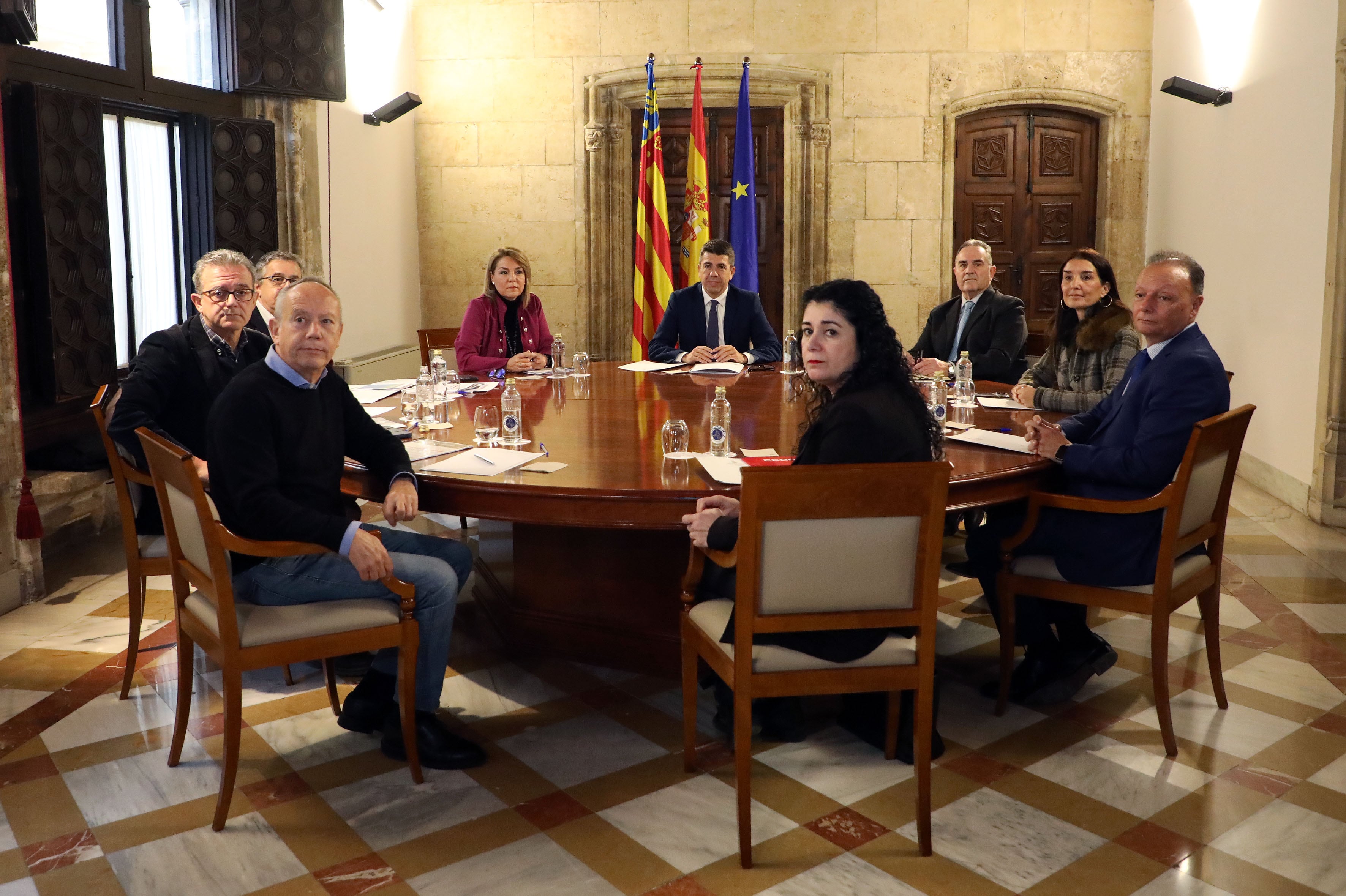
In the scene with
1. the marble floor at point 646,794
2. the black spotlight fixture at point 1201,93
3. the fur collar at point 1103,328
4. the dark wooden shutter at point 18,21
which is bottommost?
the marble floor at point 646,794

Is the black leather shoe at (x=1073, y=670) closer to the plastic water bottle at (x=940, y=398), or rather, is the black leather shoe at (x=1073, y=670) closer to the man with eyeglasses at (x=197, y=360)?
the plastic water bottle at (x=940, y=398)

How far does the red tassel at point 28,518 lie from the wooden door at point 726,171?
5403 mm

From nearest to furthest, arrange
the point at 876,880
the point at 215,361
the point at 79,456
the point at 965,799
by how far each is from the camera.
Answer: the point at 876,880 → the point at 965,799 → the point at 215,361 → the point at 79,456

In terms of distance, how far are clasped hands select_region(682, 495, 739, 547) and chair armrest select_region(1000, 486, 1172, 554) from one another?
3.12 ft

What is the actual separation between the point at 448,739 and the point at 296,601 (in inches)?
22.3

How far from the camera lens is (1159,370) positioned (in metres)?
3.23

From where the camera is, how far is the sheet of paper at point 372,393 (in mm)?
4527

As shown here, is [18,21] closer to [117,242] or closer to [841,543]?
[117,242]

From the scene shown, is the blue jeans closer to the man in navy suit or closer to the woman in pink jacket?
the woman in pink jacket

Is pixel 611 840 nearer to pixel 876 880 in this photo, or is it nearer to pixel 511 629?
pixel 876 880

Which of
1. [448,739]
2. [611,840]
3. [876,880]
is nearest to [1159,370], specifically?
[876,880]

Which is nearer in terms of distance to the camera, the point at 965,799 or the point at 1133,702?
the point at 965,799

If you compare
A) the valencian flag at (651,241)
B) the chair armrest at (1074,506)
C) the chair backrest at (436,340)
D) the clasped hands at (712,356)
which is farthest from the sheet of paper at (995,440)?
the valencian flag at (651,241)

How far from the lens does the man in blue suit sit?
3.12m
